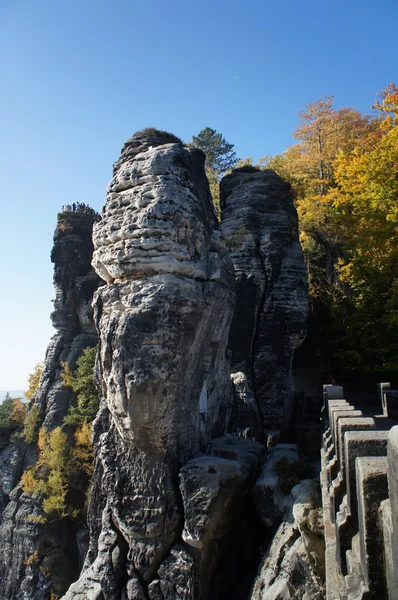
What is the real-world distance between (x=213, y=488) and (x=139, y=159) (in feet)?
27.0

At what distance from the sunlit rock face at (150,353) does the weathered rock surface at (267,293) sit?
545cm

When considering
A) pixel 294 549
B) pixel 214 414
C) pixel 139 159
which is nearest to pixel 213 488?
pixel 294 549

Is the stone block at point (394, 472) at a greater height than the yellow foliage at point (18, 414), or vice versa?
the yellow foliage at point (18, 414)

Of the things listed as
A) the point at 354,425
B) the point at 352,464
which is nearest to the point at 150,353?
the point at 354,425

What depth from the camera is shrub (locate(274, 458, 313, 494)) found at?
34.5 ft

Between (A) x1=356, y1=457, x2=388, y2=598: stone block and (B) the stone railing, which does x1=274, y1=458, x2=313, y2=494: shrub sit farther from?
(A) x1=356, y1=457, x2=388, y2=598: stone block

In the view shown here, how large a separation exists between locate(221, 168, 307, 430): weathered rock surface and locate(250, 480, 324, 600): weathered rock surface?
765cm

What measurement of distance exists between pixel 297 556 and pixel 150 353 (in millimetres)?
4808

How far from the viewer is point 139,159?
1263 cm

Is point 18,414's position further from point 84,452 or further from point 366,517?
point 366,517

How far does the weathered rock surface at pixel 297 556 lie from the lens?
8328mm

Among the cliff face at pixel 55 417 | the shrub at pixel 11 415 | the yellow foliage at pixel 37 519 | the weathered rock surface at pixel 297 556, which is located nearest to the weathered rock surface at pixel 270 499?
the weathered rock surface at pixel 297 556

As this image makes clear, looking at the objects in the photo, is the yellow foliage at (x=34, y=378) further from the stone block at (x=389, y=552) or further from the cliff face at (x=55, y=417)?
the stone block at (x=389, y=552)

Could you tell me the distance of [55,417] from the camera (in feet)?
88.7
